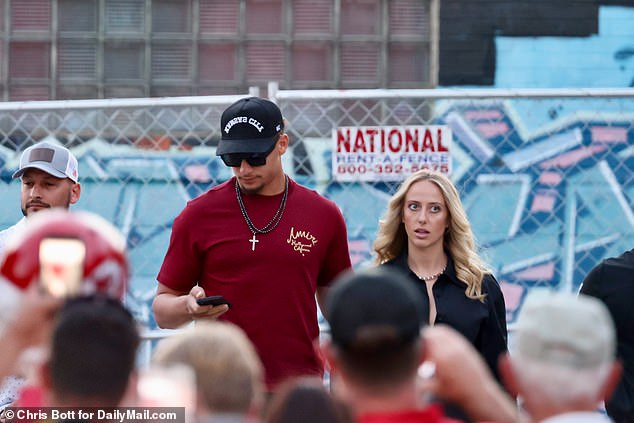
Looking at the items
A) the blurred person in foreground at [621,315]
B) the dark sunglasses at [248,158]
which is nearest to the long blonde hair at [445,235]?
the blurred person in foreground at [621,315]

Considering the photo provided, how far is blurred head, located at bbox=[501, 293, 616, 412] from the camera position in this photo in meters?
2.56

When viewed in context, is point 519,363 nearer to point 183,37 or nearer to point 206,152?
point 206,152

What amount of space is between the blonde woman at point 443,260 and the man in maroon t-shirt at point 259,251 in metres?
0.32

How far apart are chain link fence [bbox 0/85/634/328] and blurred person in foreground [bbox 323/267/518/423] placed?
437 centimetres

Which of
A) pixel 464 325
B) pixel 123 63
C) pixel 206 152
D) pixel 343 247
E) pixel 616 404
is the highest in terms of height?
pixel 123 63

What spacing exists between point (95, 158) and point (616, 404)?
3.86 metres

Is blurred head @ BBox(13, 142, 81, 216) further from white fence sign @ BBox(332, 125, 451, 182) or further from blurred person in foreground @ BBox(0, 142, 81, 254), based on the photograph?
white fence sign @ BBox(332, 125, 451, 182)

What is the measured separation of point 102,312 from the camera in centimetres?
233

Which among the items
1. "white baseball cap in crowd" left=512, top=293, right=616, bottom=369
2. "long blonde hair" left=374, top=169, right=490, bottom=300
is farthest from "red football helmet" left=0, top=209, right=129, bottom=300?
"long blonde hair" left=374, top=169, right=490, bottom=300

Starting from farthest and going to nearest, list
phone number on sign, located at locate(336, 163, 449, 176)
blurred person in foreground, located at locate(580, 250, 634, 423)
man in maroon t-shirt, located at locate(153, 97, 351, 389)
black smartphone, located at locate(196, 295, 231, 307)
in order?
phone number on sign, located at locate(336, 163, 449, 176), blurred person in foreground, located at locate(580, 250, 634, 423), man in maroon t-shirt, located at locate(153, 97, 351, 389), black smartphone, located at locate(196, 295, 231, 307)

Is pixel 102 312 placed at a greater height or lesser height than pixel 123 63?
lesser

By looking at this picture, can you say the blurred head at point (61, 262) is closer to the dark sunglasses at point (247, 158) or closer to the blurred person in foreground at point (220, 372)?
the blurred person in foreground at point (220, 372)

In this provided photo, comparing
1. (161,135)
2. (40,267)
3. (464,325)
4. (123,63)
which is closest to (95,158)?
(161,135)
